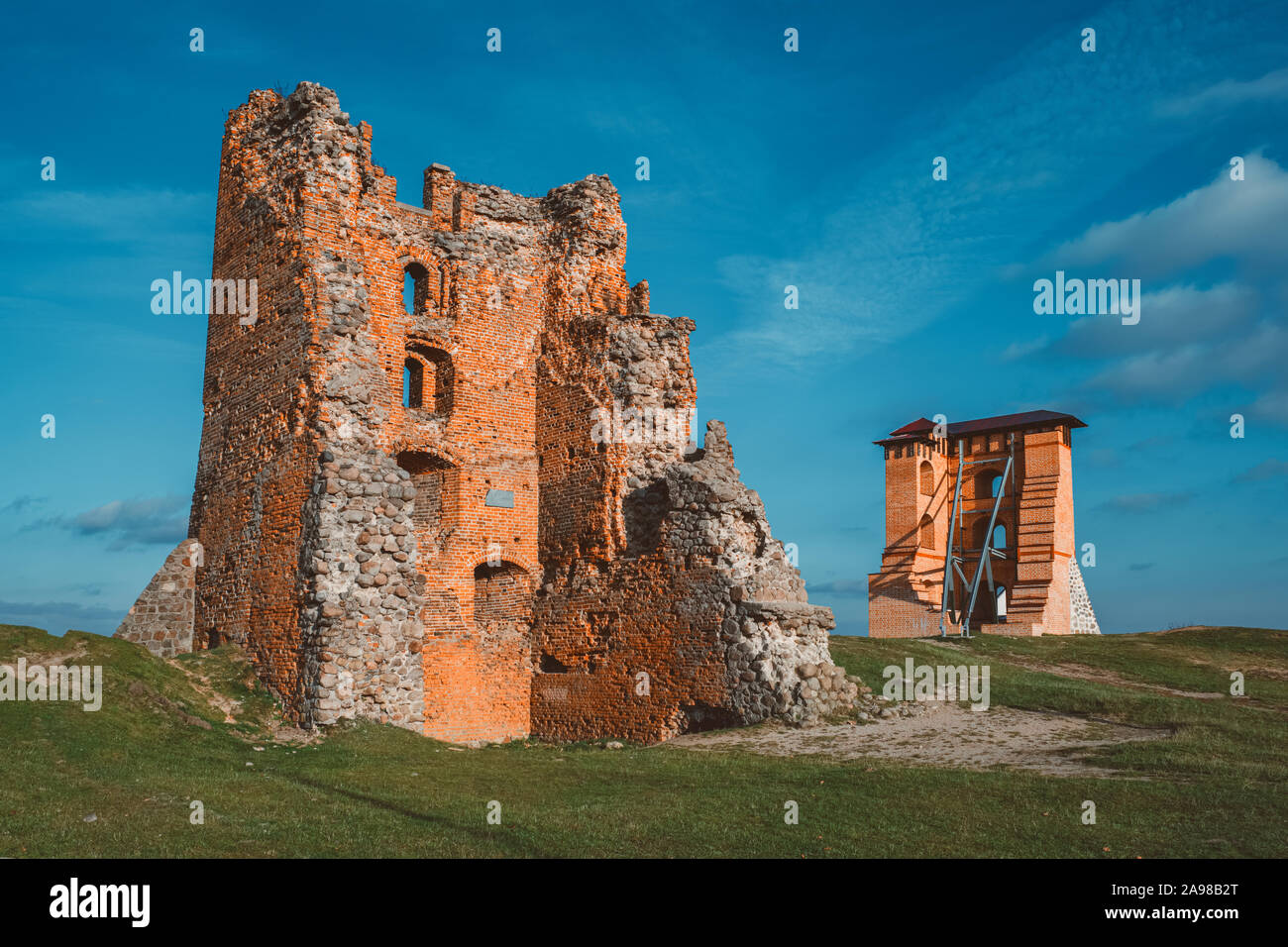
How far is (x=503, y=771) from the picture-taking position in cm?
1297

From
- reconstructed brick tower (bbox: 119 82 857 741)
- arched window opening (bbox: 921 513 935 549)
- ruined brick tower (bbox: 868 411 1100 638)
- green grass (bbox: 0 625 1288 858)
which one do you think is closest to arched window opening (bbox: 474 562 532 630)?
reconstructed brick tower (bbox: 119 82 857 741)

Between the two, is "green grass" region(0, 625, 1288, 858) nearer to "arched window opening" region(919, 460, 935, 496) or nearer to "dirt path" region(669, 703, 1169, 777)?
"dirt path" region(669, 703, 1169, 777)

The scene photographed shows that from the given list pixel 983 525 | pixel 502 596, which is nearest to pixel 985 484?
pixel 983 525

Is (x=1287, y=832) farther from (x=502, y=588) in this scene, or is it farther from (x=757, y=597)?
(x=502, y=588)

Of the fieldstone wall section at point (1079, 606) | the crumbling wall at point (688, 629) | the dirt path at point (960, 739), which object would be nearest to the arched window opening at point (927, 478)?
the fieldstone wall section at point (1079, 606)

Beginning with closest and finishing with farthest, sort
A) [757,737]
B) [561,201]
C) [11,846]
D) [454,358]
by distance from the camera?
[11,846]
[757,737]
[454,358]
[561,201]

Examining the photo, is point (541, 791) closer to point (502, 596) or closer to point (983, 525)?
point (502, 596)

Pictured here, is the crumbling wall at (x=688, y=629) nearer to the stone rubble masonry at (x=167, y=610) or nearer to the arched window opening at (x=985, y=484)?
the stone rubble masonry at (x=167, y=610)

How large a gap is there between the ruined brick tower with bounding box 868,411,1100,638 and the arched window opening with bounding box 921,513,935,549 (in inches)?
1.6

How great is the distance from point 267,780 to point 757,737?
6384 millimetres

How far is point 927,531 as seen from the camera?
44.1 metres

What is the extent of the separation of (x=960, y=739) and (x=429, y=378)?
35.6ft

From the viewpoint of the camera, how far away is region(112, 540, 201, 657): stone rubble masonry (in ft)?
58.1
